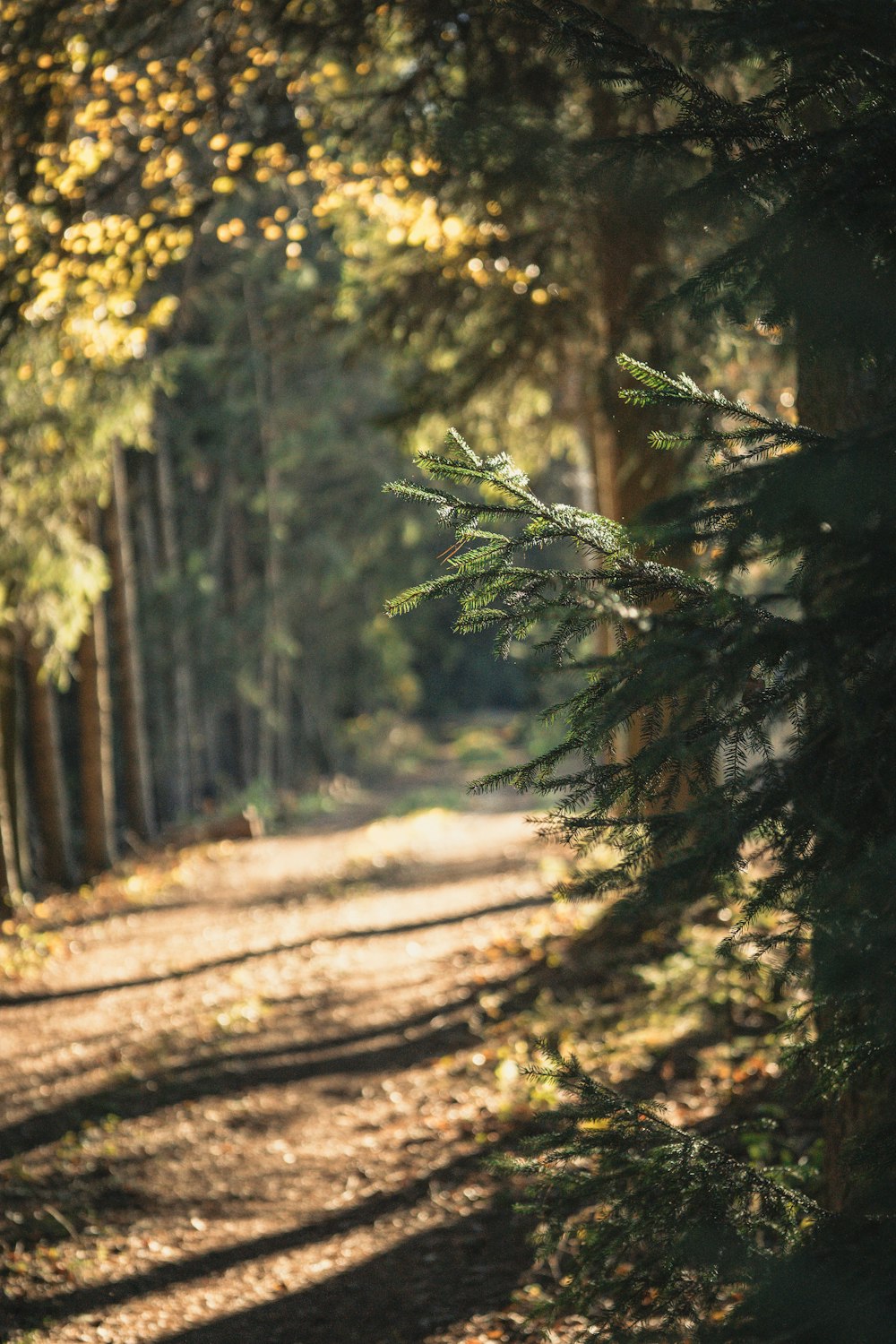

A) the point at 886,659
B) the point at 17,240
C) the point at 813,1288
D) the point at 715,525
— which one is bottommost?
the point at 813,1288

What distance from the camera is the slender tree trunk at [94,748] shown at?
46.6ft

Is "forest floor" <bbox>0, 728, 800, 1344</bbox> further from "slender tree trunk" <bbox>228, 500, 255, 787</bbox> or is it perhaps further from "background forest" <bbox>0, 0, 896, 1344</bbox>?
"slender tree trunk" <bbox>228, 500, 255, 787</bbox>

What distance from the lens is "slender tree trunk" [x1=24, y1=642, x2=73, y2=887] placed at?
13031 mm

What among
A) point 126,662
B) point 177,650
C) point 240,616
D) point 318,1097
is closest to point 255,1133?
point 318,1097

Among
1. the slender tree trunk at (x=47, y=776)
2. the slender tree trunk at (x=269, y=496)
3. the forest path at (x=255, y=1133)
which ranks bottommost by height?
the forest path at (x=255, y=1133)

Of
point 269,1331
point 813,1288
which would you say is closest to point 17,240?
point 269,1331

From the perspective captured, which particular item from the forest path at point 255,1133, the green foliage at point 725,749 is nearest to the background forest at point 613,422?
the green foliage at point 725,749

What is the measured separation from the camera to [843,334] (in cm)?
252

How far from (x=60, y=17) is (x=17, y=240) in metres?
1.46

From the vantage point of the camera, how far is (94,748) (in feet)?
47.5

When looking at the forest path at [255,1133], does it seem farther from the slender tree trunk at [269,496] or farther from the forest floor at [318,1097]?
the slender tree trunk at [269,496]

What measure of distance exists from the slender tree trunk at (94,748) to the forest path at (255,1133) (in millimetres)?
3065

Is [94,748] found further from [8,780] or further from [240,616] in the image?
[240,616]

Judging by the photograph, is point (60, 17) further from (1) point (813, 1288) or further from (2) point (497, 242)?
(1) point (813, 1288)
